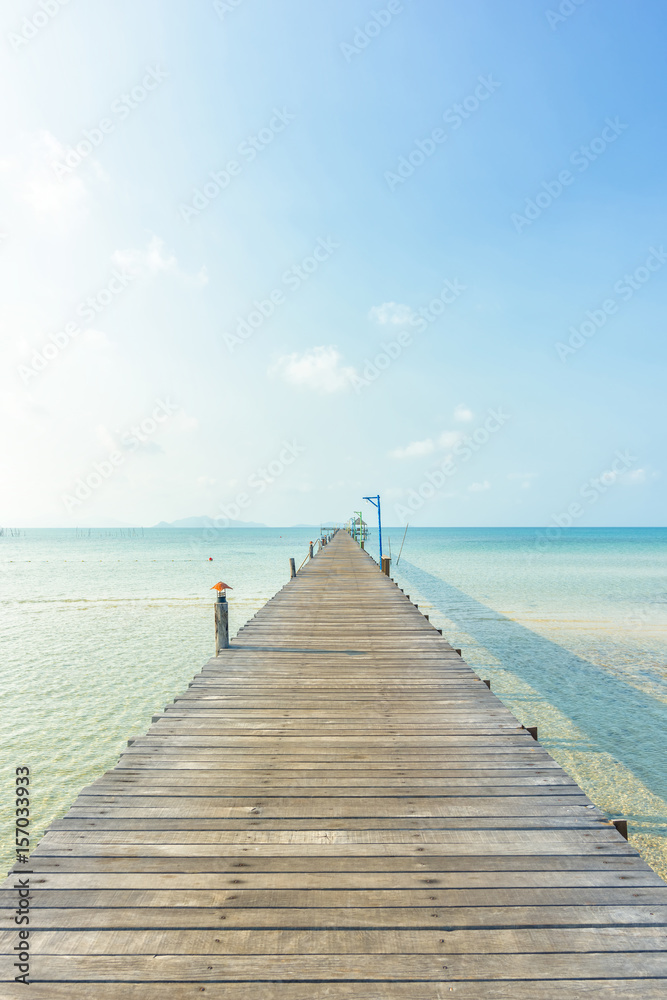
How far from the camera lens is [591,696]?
9.99 metres

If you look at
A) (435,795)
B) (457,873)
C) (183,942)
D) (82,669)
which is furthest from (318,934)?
(82,669)

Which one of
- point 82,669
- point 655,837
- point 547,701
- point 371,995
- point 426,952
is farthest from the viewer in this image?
point 82,669

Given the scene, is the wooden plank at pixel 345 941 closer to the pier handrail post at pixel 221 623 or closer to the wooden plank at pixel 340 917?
the wooden plank at pixel 340 917

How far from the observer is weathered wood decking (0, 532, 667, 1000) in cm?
207

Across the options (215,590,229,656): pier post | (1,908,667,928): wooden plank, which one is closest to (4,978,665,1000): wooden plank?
(1,908,667,928): wooden plank

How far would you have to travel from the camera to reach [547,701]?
9.80 metres

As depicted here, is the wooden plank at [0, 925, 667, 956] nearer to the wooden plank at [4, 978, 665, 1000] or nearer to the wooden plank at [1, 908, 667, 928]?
the wooden plank at [1, 908, 667, 928]

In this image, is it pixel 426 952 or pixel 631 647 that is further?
pixel 631 647

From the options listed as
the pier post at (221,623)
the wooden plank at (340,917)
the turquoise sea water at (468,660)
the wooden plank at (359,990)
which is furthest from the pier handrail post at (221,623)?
the wooden plank at (359,990)

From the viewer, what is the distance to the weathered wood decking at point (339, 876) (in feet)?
6.78

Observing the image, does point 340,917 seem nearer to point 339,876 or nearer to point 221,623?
point 339,876

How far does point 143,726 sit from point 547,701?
24.3ft

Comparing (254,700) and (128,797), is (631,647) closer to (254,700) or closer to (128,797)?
(254,700)

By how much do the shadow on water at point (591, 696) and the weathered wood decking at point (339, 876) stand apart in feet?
13.5
